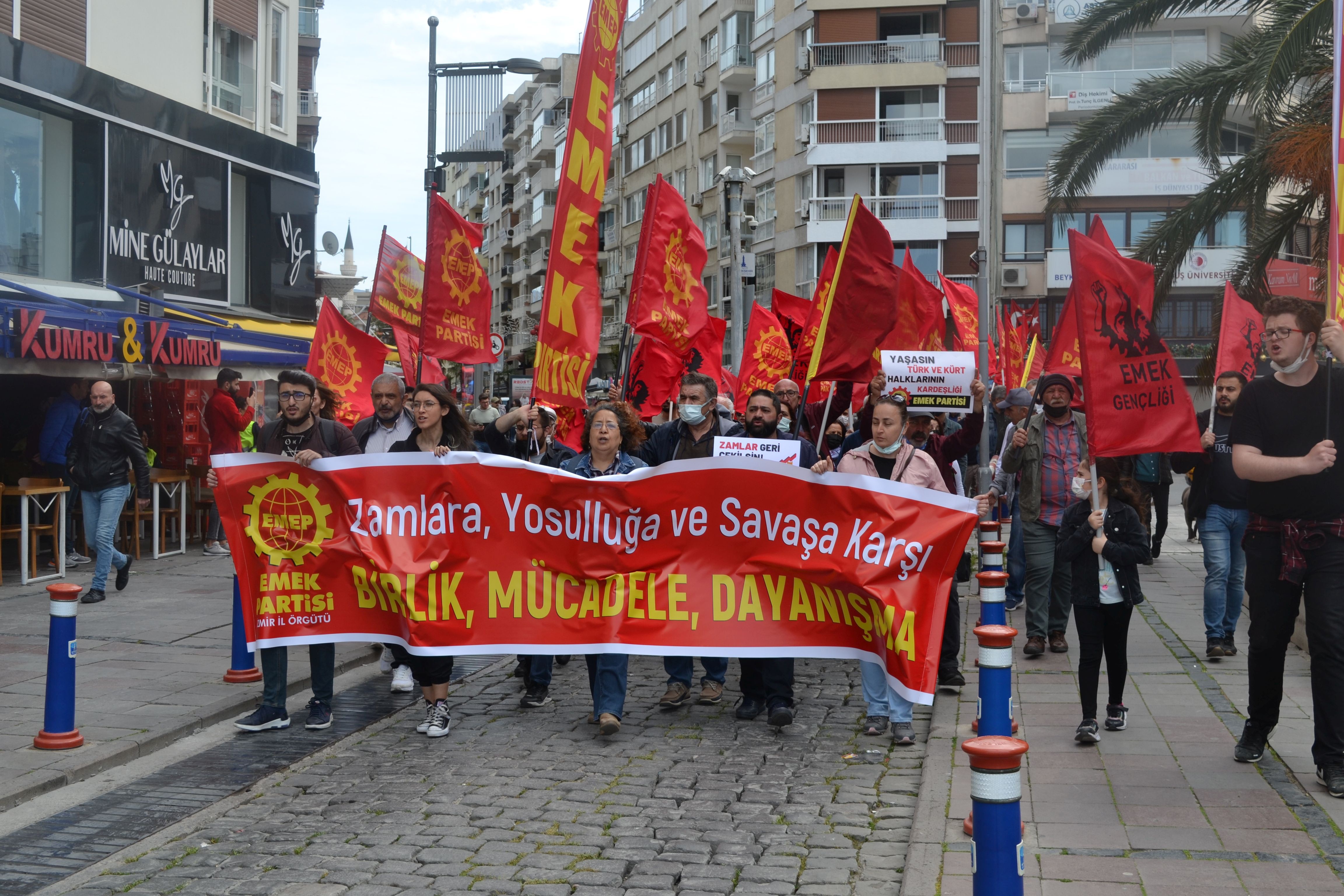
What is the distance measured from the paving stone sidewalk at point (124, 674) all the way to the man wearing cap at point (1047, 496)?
4832mm

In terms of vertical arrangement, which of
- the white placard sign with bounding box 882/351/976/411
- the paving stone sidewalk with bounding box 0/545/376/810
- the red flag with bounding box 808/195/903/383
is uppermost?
A: the red flag with bounding box 808/195/903/383

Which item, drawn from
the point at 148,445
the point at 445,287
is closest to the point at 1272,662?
the point at 445,287

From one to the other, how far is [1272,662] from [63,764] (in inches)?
226

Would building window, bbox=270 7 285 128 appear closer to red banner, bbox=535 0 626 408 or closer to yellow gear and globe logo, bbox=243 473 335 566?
red banner, bbox=535 0 626 408

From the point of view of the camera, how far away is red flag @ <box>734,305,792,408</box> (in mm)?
16125

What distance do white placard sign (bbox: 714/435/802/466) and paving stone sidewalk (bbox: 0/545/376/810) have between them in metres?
3.20

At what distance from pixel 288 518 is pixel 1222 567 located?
20.3ft

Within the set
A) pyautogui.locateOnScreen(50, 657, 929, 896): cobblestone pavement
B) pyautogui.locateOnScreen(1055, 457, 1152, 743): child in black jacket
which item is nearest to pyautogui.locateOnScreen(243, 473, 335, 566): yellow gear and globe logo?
pyautogui.locateOnScreen(50, 657, 929, 896): cobblestone pavement

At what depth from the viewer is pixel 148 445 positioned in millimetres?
16312

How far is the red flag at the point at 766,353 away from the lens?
635 inches

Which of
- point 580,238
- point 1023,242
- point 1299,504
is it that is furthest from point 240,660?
point 1023,242

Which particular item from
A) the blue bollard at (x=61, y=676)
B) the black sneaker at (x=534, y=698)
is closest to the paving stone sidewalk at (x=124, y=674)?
the blue bollard at (x=61, y=676)

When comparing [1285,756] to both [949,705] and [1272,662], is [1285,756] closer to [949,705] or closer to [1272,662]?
[1272,662]

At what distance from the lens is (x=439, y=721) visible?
7102 mm
